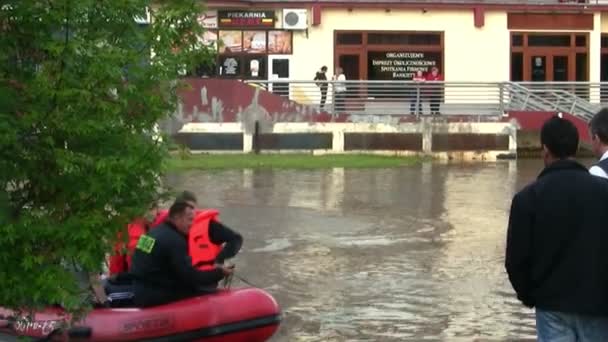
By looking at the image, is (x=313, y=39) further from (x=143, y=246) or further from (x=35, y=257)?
(x=35, y=257)

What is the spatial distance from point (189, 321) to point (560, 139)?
3460mm

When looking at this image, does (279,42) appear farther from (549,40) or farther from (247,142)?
(247,142)

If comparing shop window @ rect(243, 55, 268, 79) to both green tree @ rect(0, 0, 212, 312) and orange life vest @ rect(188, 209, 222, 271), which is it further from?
green tree @ rect(0, 0, 212, 312)

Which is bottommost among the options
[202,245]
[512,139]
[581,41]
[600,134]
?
[512,139]

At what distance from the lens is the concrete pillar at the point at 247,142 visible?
1147 inches

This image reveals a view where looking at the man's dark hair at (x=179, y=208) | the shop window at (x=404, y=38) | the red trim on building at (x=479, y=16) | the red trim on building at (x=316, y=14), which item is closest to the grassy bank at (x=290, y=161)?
the red trim on building at (x=316, y=14)

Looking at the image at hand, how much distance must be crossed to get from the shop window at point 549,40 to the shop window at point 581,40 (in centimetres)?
36

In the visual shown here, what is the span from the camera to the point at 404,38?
42031mm

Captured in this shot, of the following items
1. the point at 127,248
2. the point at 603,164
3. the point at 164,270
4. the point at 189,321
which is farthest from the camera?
the point at 164,270

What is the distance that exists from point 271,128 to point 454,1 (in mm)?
14523

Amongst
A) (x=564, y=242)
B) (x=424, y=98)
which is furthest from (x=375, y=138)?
(x=564, y=242)

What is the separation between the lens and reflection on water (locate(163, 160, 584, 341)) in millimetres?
10398

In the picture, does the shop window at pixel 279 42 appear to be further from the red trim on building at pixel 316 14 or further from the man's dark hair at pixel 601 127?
the man's dark hair at pixel 601 127

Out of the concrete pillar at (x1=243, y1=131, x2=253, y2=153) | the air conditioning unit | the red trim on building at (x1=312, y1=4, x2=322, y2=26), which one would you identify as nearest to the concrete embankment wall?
the concrete pillar at (x1=243, y1=131, x2=253, y2=153)
